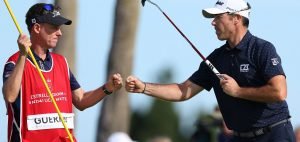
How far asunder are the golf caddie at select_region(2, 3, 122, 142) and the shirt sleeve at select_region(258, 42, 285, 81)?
5.56 feet

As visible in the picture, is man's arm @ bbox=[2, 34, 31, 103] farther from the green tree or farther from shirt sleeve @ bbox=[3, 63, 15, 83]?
the green tree

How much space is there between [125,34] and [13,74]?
31.9ft

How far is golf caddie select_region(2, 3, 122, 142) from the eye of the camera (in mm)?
12648

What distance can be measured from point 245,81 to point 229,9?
721mm

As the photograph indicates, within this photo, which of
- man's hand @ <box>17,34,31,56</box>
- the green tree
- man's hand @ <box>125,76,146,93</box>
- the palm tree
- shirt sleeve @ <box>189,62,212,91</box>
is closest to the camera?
man's hand @ <box>17,34,31,56</box>

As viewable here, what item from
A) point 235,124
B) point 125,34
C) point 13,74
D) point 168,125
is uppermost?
point 13,74

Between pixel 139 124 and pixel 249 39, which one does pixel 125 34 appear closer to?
pixel 139 124

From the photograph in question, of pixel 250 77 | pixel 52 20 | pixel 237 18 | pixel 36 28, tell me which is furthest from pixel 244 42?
pixel 36 28

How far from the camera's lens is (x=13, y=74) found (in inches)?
485

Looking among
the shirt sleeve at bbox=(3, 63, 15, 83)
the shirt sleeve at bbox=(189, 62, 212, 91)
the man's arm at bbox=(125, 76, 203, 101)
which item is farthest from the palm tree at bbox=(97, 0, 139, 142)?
the shirt sleeve at bbox=(3, 63, 15, 83)

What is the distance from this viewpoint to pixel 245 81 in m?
13.2

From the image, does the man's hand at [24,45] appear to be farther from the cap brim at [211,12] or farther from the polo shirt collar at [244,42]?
the polo shirt collar at [244,42]

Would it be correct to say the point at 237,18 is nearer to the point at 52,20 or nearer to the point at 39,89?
the point at 52,20

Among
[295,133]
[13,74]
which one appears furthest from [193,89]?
[13,74]
